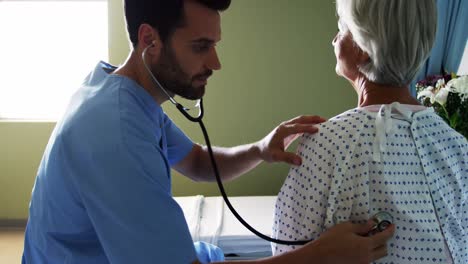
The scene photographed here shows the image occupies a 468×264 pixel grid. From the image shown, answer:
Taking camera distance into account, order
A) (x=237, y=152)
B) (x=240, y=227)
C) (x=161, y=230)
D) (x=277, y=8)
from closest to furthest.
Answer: (x=161, y=230)
(x=237, y=152)
(x=240, y=227)
(x=277, y=8)

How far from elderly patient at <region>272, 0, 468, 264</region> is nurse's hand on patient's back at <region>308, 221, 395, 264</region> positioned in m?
0.04

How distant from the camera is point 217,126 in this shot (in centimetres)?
289

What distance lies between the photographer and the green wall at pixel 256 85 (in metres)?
2.83

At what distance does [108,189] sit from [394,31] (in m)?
0.65

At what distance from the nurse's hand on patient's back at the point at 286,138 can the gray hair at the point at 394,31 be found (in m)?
0.19

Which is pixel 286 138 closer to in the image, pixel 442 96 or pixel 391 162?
pixel 391 162

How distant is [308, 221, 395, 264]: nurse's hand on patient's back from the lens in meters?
0.87

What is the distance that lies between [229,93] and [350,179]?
6.56 feet

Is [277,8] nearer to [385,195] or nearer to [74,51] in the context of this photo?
[74,51]

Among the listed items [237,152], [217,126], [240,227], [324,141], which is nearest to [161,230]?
[324,141]

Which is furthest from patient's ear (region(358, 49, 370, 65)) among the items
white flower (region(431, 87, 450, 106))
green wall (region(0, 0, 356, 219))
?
green wall (region(0, 0, 356, 219))

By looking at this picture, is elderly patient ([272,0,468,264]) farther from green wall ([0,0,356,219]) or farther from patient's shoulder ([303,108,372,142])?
green wall ([0,0,356,219])

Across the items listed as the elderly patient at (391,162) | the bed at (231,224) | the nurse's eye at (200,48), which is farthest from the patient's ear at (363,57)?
the bed at (231,224)

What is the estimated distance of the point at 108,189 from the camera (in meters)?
0.85
